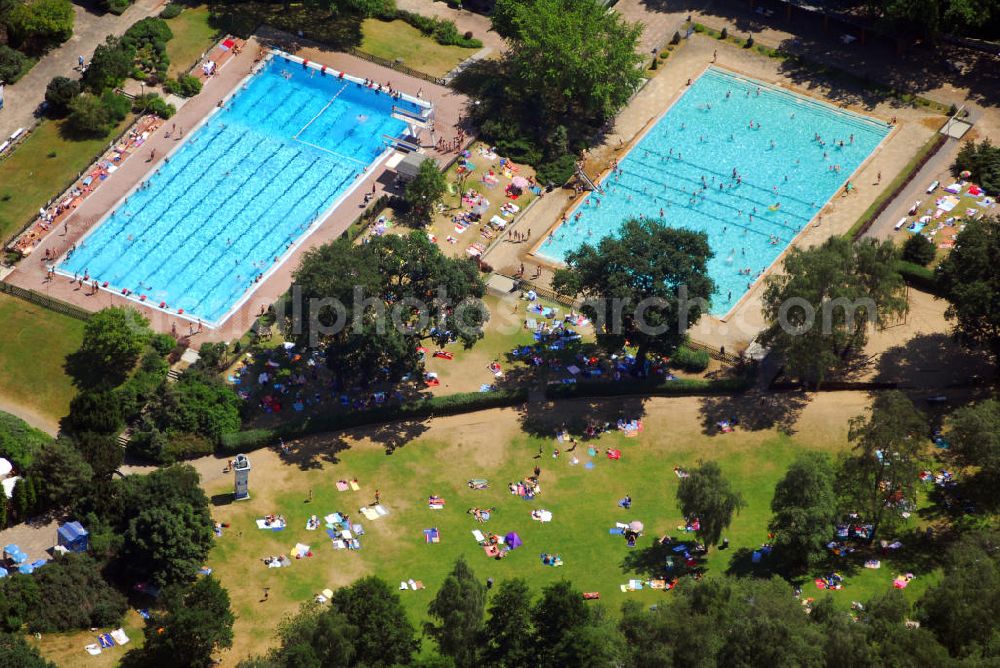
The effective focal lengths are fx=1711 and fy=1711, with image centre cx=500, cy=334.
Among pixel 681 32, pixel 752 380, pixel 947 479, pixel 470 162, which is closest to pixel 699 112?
pixel 681 32

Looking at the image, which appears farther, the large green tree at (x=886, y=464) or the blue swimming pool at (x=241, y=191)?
the blue swimming pool at (x=241, y=191)

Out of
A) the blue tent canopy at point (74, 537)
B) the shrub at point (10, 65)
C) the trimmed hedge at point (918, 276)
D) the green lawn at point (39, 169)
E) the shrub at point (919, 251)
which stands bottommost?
the blue tent canopy at point (74, 537)

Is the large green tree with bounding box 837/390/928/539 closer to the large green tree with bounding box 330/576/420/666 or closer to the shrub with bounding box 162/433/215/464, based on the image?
the large green tree with bounding box 330/576/420/666

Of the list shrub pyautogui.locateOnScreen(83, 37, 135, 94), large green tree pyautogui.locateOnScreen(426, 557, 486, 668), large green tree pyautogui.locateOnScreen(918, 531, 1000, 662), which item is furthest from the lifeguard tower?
large green tree pyautogui.locateOnScreen(918, 531, 1000, 662)

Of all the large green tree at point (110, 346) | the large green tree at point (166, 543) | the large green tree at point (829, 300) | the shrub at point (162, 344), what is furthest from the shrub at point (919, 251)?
the large green tree at point (166, 543)

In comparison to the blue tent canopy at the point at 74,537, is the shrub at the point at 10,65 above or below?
above

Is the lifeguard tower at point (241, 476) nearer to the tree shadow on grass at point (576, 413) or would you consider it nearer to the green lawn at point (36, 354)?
the green lawn at point (36, 354)

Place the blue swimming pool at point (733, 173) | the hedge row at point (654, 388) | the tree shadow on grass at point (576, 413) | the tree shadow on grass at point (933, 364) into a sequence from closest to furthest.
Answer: the tree shadow on grass at point (576, 413), the hedge row at point (654, 388), the tree shadow on grass at point (933, 364), the blue swimming pool at point (733, 173)

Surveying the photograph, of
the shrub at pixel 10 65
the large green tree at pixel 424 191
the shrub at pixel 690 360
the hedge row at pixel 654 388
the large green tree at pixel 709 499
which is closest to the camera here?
the large green tree at pixel 709 499
